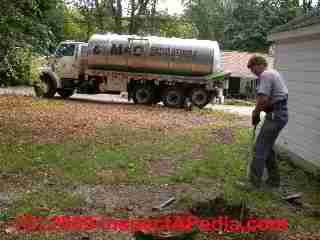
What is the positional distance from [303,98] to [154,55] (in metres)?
12.1

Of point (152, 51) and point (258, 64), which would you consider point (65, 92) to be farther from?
point (258, 64)

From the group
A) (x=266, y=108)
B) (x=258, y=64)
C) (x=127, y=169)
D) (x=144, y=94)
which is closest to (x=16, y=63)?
(x=127, y=169)

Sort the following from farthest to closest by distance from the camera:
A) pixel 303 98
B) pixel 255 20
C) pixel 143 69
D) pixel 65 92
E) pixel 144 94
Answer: pixel 255 20 → pixel 65 92 → pixel 144 94 → pixel 143 69 → pixel 303 98

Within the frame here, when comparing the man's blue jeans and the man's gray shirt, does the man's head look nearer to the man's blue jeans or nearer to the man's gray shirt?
the man's gray shirt

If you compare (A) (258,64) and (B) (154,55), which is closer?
(A) (258,64)

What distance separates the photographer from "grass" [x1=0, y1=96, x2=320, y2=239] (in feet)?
19.6

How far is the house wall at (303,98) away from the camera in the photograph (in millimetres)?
8656

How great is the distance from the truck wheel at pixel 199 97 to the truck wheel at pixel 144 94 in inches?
71.3

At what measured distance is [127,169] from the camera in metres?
7.96

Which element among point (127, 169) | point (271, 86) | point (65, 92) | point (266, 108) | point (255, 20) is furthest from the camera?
point (255, 20)

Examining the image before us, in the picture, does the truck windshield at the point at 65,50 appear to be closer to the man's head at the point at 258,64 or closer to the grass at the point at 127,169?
the grass at the point at 127,169

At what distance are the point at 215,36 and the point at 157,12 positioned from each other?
1957 centimetres

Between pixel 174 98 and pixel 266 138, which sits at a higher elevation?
pixel 266 138

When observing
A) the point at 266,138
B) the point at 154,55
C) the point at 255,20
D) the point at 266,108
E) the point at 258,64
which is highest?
the point at 255,20
